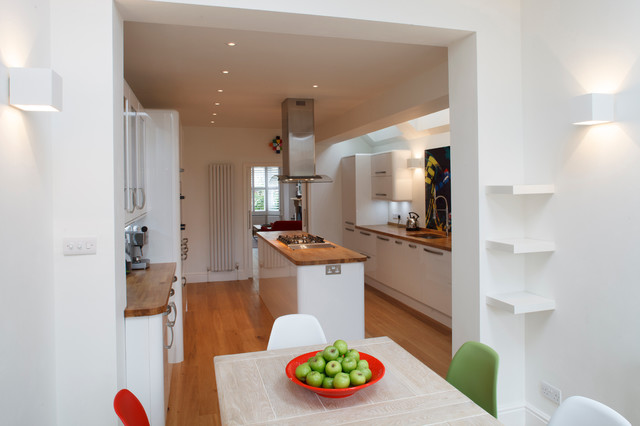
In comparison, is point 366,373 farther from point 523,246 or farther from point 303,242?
point 303,242

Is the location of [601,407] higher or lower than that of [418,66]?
lower

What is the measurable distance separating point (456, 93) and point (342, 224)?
17.1 ft

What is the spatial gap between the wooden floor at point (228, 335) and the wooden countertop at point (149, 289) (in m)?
0.89

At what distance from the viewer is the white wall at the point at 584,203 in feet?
7.41

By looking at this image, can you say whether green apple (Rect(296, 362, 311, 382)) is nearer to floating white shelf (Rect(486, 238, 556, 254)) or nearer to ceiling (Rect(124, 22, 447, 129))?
floating white shelf (Rect(486, 238, 556, 254))

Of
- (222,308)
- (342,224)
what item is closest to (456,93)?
(222,308)

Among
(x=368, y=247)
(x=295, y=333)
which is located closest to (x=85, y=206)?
(x=295, y=333)

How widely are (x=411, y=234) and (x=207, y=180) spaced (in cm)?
363

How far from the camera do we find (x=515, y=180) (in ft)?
9.72

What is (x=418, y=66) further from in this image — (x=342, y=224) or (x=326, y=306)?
(x=342, y=224)

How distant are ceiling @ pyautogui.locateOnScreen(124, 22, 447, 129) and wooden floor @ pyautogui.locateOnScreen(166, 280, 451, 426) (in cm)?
262

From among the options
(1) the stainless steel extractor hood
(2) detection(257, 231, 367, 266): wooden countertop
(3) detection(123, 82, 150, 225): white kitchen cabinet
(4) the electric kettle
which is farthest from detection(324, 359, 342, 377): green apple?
(4) the electric kettle

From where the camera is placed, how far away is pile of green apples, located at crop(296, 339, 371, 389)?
5.37 feet

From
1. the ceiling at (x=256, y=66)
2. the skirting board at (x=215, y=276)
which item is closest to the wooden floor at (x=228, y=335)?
the skirting board at (x=215, y=276)
